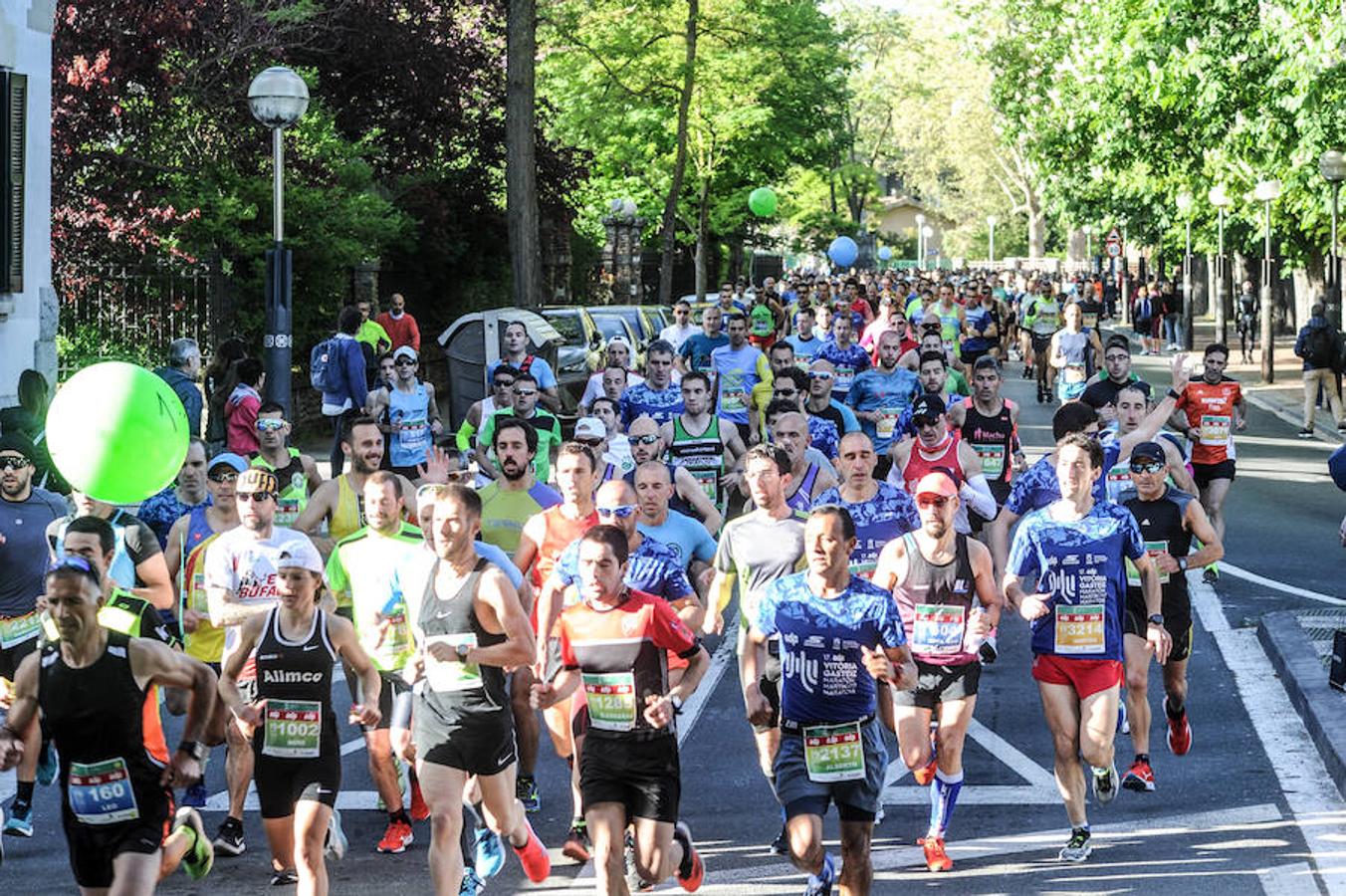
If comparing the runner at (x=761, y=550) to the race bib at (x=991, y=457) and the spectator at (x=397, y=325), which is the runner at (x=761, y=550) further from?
the spectator at (x=397, y=325)

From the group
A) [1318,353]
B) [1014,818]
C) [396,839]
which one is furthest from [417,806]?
[1318,353]

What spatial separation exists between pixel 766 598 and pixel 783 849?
1.65 meters

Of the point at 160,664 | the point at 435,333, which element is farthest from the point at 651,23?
the point at 160,664

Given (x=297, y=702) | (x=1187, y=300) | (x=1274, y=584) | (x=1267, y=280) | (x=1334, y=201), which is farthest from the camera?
(x=1187, y=300)

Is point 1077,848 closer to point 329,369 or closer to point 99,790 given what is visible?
point 99,790

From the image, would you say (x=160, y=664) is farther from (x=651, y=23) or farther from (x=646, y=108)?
(x=646, y=108)

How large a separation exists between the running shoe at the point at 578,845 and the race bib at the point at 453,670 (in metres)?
1.31

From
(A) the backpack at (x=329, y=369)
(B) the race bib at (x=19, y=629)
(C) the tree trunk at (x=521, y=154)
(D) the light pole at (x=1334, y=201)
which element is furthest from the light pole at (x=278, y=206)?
(D) the light pole at (x=1334, y=201)

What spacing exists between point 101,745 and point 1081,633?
4.38m

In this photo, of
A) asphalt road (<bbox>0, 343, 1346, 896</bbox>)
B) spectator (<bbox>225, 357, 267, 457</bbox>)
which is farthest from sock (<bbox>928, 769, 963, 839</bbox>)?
spectator (<bbox>225, 357, 267, 457</bbox>)

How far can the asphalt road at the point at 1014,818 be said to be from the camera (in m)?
8.79

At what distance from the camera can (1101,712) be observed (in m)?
9.19

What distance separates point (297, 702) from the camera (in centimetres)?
794

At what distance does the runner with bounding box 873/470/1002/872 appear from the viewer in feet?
30.2
